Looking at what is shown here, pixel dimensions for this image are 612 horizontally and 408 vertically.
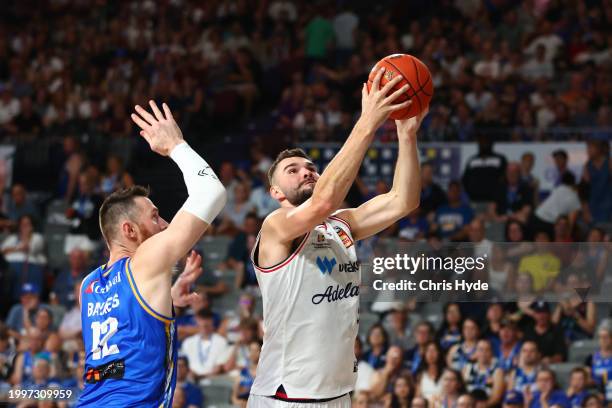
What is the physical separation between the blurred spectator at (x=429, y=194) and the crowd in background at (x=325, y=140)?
0.12 ft

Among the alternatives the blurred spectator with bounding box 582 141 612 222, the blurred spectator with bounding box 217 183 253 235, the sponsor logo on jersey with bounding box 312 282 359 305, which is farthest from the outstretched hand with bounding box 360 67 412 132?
the blurred spectator with bounding box 217 183 253 235

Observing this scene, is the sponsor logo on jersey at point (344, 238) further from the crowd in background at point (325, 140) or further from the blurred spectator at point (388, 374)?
the blurred spectator at point (388, 374)

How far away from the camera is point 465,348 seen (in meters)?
10.8

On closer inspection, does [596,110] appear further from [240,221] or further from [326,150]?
[240,221]

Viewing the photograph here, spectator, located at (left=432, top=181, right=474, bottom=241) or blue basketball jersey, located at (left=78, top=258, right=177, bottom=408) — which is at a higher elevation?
spectator, located at (left=432, top=181, right=474, bottom=241)

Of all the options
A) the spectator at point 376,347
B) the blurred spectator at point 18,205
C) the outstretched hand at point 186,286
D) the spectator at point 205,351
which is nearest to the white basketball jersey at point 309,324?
the outstretched hand at point 186,286

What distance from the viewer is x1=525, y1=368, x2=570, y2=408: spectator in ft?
33.5

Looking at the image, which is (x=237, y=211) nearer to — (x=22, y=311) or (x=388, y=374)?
(x=22, y=311)

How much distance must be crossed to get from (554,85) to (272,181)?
34.7 ft

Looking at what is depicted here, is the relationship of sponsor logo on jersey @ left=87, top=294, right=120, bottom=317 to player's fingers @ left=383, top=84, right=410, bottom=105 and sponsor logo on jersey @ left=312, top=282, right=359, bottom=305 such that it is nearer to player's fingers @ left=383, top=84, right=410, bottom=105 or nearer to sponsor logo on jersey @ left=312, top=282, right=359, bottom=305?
sponsor logo on jersey @ left=312, top=282, right=359, bottom=305

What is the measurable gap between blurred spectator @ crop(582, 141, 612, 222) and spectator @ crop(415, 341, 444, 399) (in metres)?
3.87

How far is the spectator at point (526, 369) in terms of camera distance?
10.5m

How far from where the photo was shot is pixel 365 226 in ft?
20.3

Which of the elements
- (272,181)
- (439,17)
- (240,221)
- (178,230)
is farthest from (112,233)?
(439,17)
